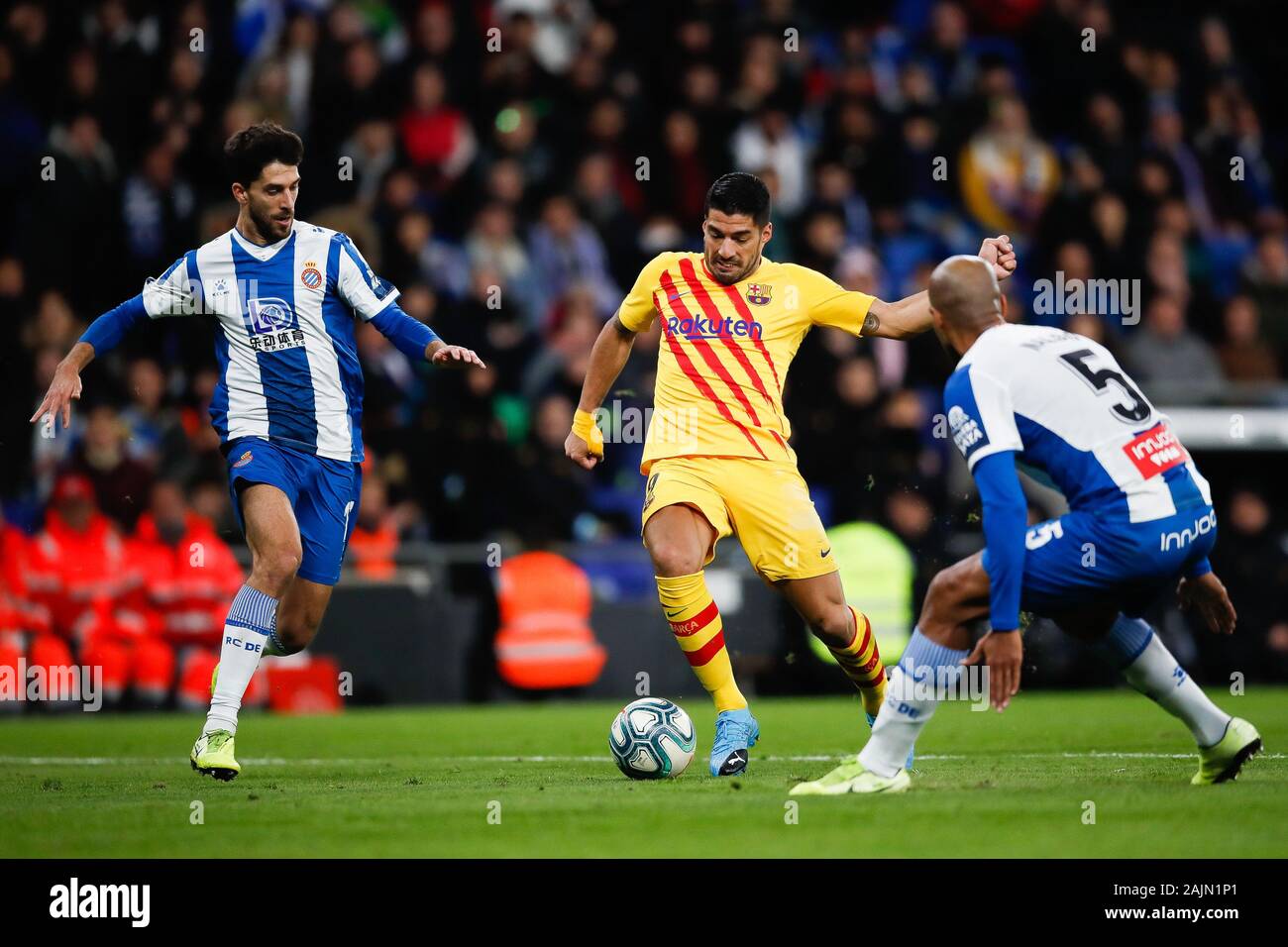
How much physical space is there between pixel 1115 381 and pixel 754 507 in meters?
2.03

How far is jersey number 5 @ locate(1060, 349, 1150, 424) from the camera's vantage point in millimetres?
6207

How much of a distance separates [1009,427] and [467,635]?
7.68m

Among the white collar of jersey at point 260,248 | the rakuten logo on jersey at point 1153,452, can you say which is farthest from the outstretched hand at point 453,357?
the rakuten logo on jersey at point 1153,452

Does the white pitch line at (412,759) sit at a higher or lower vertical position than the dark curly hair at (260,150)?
lower

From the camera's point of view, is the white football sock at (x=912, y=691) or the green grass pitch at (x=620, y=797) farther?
the white football sock at (x=912, y=691)

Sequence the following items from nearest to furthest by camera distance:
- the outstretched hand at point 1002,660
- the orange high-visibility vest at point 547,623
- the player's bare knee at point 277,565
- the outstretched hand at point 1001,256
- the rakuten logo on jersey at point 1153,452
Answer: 1. the outstretched hand at point 1002,660
2. the rakuten logo on jersey at point 1153,452
3. the outstretched hand at point 1001,256
4. the player's bare knee at point 277,565
5. the orange high-visibility vest at point 547,623

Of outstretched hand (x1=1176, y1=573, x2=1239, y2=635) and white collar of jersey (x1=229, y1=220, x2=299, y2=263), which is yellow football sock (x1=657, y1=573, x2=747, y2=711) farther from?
white collar of jersey (x1=229, y1=220, x2=299, y2=263)

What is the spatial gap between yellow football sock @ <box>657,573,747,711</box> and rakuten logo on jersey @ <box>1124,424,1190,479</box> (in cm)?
216

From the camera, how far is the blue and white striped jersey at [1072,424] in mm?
6090

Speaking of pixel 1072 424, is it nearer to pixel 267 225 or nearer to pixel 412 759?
pixel 267 225

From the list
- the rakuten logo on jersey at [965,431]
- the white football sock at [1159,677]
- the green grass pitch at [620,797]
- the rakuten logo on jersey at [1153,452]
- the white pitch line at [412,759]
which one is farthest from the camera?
the white pitch line at [412,759]

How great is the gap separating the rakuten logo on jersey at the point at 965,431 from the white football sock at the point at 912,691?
663mm

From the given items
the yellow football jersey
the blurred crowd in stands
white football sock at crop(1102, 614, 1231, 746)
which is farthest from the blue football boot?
the blurred crowd in stands

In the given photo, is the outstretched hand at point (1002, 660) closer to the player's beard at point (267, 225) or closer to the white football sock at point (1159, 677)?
the white football sock at point (1159, 677)
